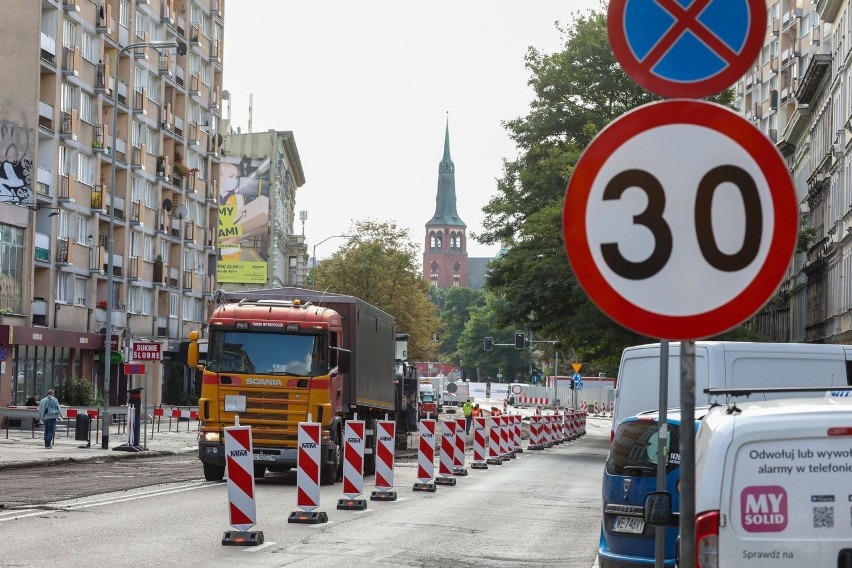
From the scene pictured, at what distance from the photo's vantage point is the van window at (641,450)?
42.1 feet

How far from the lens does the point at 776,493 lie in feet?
21.2

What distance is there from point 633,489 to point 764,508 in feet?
21.0

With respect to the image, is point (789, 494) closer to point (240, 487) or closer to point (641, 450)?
point (641, 450)

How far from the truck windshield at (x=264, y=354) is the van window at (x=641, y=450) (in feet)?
47.0

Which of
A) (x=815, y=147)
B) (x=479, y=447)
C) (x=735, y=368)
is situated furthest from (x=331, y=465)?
(x=815, y=147)

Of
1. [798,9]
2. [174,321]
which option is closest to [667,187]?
[174,321]

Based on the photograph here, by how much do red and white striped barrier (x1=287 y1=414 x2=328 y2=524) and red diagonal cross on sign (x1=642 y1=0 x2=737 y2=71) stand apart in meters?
13.6

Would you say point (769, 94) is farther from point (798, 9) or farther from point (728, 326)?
point (728, 326)

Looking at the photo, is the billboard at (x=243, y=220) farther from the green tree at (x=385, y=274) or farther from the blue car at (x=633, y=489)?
the blue car at (x=633, y=489)

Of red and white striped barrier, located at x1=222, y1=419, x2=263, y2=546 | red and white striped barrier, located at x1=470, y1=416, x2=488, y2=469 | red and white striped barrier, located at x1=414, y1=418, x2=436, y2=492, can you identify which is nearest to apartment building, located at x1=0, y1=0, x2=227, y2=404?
red and white striped barrier, located at x1=470, y1=416, x2=488, y2=469

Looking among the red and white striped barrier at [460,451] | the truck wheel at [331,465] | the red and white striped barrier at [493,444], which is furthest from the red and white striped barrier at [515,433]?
the truck wheel at [331,465]

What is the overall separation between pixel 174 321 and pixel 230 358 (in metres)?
53.6

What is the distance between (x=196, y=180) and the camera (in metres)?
83.9

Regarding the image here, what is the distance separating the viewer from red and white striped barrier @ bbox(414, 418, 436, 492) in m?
25.3
